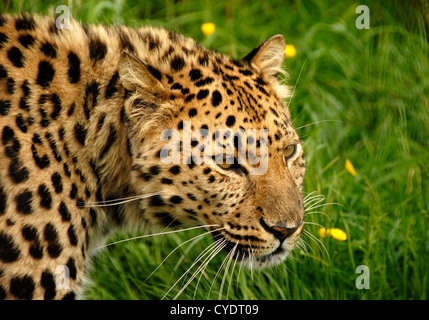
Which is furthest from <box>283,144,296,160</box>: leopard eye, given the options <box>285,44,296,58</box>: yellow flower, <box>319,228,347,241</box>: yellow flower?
<box>285,44,296,58</box>: yellow flower

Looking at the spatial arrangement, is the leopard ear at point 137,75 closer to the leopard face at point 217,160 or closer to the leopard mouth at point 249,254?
the leopard face at point 217,160

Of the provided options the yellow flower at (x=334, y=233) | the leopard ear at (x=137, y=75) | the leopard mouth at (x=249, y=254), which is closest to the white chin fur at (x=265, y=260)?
the leopard mouth at (x=249, y=254)

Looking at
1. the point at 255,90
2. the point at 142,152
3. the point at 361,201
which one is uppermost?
the point at 255,90

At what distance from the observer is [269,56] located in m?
5.95

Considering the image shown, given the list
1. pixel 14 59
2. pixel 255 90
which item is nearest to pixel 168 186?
pixel 255 90

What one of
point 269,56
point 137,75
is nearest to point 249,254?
point 137,75

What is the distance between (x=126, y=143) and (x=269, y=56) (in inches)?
57.9

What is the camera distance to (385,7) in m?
9.52

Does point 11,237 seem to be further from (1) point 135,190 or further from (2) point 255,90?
(2) point 255,90

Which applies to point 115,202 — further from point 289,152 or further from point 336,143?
point 336,143

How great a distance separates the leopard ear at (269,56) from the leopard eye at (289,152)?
0.71 meters

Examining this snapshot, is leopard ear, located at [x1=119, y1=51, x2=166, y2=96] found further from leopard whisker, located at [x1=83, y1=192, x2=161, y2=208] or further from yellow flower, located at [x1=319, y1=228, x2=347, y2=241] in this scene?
yellow flower, located at [x1=319, y1=228, x2=347, y2=241]

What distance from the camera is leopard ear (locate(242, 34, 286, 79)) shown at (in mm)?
5859
